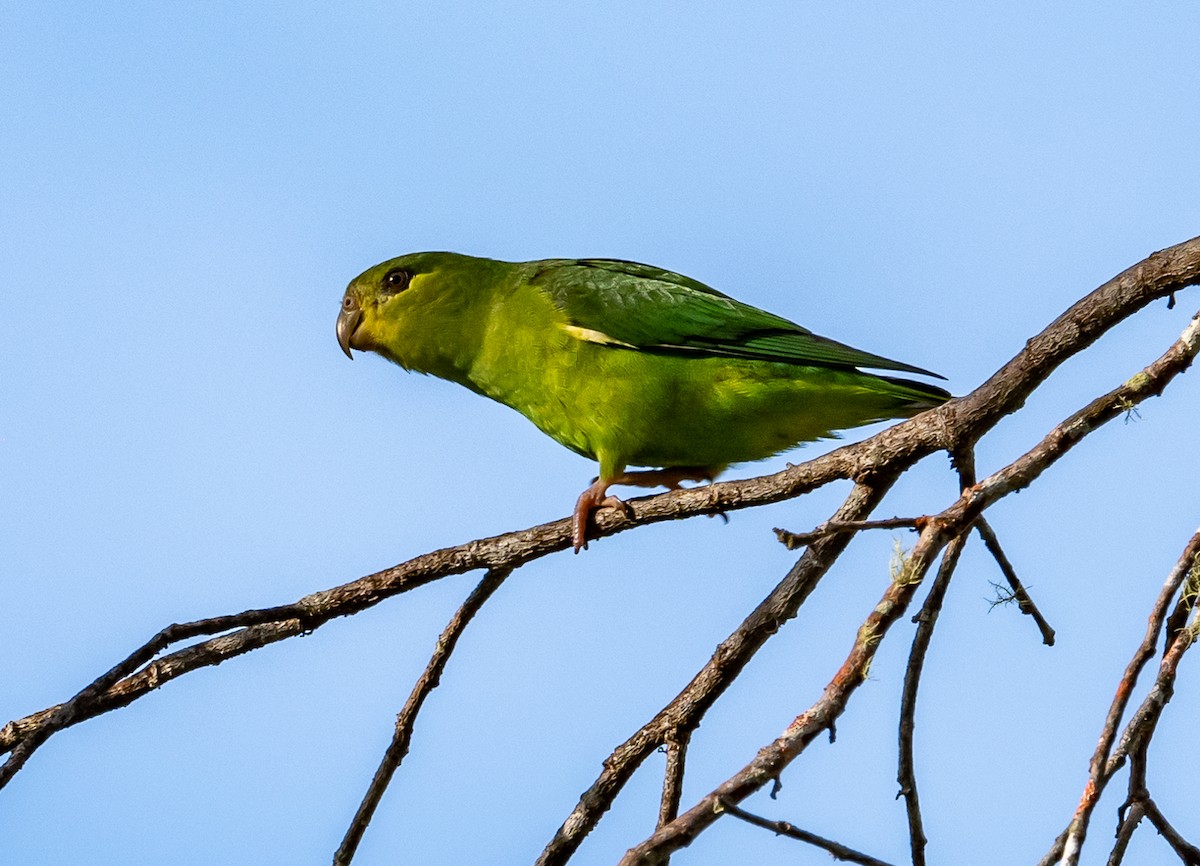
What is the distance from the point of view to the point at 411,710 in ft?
13.5

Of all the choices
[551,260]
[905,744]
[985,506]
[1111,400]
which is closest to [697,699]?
[905,744]

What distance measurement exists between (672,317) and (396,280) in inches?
74.7

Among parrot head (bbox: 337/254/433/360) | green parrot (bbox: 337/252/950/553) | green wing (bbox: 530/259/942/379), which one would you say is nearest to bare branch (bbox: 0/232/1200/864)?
green parrot (bbox: 337/252/950/553)

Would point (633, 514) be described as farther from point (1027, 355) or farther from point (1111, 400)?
point (1111, 400)

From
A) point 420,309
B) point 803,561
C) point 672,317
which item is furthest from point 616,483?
point 803,561

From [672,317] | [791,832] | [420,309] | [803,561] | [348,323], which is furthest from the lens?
[348,323]

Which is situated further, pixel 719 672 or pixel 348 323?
pixel 348 323

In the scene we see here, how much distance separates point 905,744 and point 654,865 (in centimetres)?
134

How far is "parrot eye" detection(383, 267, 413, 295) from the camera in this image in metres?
7.53

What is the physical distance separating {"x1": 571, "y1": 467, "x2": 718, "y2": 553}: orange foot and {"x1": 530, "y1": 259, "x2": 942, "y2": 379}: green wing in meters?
0.65

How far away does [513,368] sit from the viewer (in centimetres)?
673

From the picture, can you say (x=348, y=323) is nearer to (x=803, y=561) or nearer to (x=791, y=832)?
(x=803, y=561)

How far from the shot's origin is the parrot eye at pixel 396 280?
7531 millimetres

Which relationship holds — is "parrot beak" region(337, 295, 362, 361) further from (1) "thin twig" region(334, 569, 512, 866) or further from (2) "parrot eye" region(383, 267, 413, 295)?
(1) "thin twig" region(334, 569, 512, 866)
